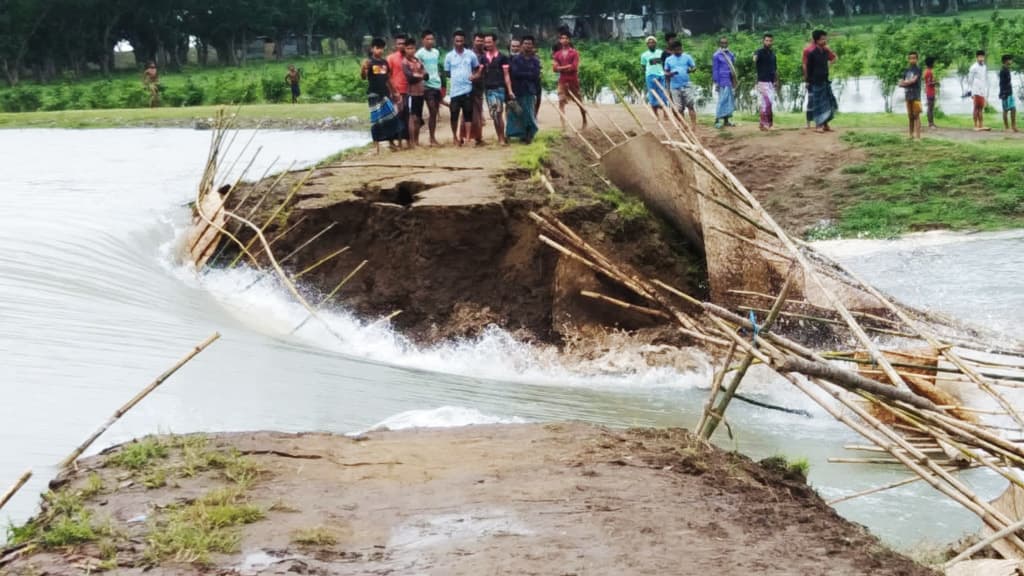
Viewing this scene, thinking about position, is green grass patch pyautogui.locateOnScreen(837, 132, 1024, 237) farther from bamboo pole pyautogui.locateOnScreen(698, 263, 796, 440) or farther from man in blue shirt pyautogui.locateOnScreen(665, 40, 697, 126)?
bamboo pole pyautogui.locateOnScreen(698, 263, 796, 440)

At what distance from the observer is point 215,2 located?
52719 mm

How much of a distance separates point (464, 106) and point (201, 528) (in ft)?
33.4

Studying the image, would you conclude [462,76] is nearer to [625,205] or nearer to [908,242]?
[625,205]

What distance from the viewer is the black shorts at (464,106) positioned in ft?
48.5

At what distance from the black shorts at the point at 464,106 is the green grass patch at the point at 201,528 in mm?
9666

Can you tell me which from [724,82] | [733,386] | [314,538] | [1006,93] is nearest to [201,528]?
[314,538]

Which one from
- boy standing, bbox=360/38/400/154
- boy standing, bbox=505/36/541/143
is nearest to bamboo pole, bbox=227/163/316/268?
boy standing, bbox=360/38/400/154

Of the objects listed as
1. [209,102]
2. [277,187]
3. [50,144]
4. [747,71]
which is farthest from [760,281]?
[209,102]

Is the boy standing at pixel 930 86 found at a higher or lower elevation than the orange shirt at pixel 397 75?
lower

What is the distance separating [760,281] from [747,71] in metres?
14.1

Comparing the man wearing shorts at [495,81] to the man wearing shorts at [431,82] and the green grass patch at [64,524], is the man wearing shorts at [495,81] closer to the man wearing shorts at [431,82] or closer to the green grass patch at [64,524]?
the man wearing shorts at [431,82]

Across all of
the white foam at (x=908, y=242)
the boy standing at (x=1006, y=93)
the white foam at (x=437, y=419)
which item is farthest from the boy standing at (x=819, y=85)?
the white foam at (x=437, y=419)

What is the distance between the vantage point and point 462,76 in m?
14.7

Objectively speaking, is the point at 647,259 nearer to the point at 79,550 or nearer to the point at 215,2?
the point at 79,550
